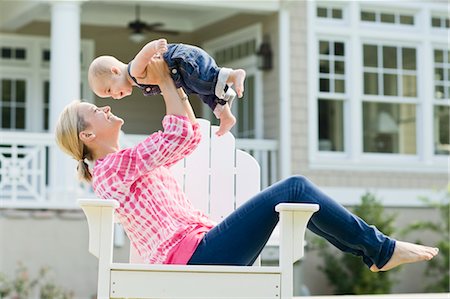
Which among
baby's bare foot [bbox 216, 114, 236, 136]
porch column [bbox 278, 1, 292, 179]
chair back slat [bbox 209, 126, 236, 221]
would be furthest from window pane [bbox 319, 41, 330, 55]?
baby's bare foot [bbox 216, 114, 236, 136]

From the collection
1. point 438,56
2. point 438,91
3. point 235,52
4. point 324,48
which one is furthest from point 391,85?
point 235,52

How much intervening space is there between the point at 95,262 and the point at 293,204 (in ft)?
19.8

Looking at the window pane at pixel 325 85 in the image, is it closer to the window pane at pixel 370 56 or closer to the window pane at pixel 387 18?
the window pane at pixel 370 56

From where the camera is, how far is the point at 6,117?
1123 centimetres

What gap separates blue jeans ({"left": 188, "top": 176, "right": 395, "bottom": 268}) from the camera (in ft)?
10.9

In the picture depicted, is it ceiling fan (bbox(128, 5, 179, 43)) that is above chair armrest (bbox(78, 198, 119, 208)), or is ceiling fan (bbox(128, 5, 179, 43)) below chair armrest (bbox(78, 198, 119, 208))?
above

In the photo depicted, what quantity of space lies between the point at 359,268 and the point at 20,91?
439 centimetres

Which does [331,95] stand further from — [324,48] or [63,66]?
[63,66]

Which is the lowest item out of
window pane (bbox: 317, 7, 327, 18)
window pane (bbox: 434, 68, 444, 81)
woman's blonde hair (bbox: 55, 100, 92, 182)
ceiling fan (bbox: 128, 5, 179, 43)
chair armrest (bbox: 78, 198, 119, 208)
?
chair armrest (bbox: 78, 198, 119, 208)

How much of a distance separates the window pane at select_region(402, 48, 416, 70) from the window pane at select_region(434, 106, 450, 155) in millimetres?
554

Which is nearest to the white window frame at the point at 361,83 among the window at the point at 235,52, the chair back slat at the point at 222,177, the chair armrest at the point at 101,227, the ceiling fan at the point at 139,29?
the window at the point at 235,52

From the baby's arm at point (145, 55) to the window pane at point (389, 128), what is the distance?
7317 millimetres

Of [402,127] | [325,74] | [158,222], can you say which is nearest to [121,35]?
[325,74]

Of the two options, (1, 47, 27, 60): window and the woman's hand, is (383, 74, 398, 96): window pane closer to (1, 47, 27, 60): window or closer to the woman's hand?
(1, 47, 27, 60): window
